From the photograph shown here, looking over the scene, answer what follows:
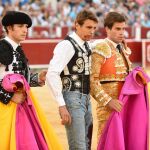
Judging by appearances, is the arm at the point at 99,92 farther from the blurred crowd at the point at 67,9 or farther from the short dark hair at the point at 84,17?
the blurred crowd at the point at 67,9

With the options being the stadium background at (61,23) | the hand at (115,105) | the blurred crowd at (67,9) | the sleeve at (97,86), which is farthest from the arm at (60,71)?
the blurred crowd at (67,9)

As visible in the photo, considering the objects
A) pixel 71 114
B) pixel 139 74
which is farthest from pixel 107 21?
pixel 71 114

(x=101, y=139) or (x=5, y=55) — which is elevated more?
(x=5, y=55)

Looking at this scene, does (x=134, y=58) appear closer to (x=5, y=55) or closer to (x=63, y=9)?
(x=63, y=9)

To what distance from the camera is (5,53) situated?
354 centimetres

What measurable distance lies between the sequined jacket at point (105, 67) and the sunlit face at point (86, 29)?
8.7 inches

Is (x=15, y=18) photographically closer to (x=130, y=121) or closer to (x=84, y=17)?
(x=84, y=17)

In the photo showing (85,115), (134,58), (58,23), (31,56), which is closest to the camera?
(85,115)

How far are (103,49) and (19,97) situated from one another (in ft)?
2.34

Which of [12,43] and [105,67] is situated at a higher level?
[12,43]

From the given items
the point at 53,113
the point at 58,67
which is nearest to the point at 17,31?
the point at 58,67

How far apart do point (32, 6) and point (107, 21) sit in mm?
12014

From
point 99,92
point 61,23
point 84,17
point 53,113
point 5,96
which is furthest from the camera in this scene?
point 61,23

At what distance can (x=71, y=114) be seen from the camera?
3678 millimetres
